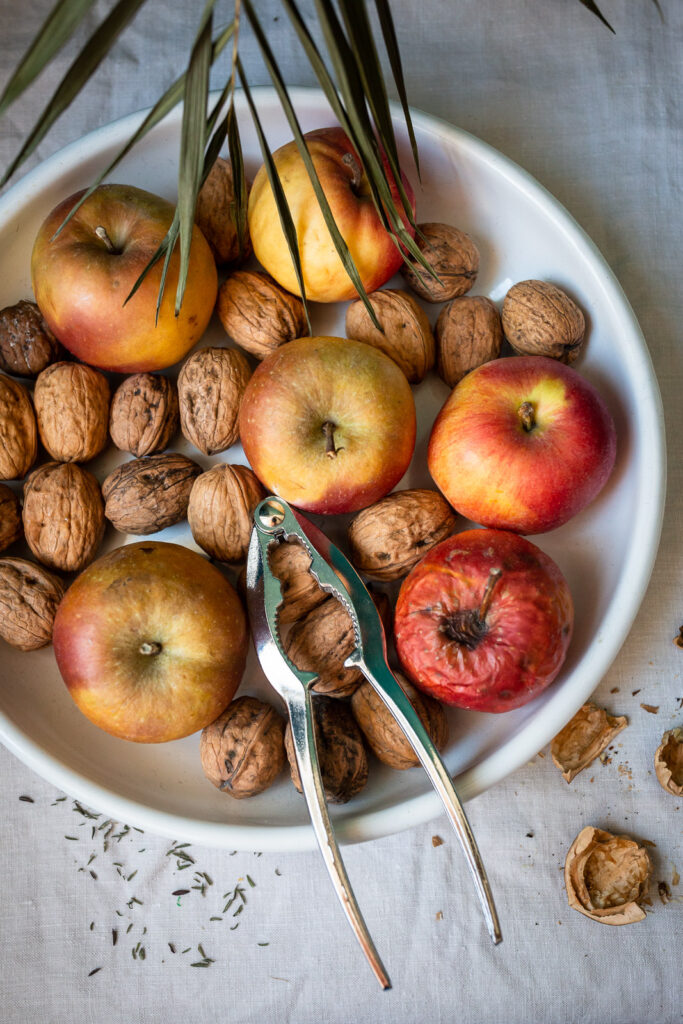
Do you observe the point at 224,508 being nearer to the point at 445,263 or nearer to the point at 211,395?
the point at 211,395

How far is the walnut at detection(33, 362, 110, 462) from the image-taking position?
0.92 m

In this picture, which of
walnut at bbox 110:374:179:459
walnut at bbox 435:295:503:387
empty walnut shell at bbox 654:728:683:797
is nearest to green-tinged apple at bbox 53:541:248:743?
walnut at bbox 110:374:179:459

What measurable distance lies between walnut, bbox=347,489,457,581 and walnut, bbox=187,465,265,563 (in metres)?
0.12

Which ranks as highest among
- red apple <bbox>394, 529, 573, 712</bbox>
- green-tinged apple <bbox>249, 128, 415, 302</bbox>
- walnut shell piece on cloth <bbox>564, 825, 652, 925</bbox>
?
green-tinged apple <bbox>249, 128, 415, 302</bbox>

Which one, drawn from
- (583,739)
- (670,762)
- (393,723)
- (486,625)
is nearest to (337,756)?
(393,723)

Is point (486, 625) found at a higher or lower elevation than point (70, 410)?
lower

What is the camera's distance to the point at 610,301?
0.94 metres

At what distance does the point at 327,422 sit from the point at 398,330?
0.56 feet

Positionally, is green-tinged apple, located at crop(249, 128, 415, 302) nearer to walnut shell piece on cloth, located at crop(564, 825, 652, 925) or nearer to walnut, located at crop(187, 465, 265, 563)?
walnut, located at crop(187, 465, 265, 563)

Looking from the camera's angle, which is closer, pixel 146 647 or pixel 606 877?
pixel 146 647

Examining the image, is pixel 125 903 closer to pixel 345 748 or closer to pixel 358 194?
pixel 345 748

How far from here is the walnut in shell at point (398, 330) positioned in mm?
939

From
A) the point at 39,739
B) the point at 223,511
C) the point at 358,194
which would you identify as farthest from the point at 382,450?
the point at 39,739

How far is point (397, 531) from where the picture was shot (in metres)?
0.90
